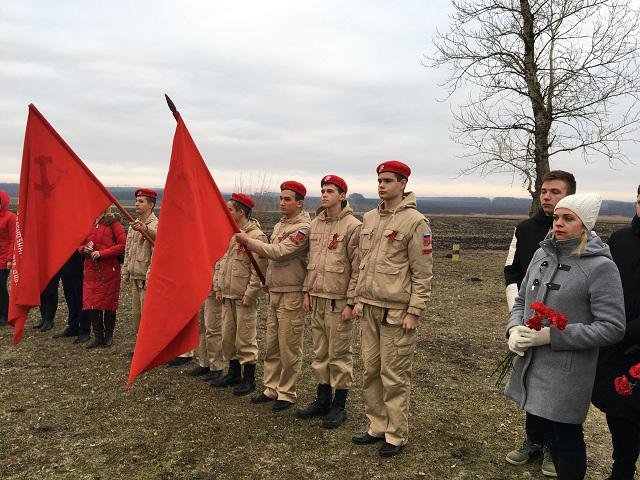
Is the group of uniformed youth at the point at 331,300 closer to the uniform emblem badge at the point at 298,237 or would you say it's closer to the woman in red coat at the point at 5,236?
the uniform emblem badge at the point at 298,237

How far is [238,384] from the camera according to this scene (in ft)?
20.0

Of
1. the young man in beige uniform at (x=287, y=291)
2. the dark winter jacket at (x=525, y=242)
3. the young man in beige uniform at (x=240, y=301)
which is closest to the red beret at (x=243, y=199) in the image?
the young man in beige uniform at (x=240, y=301)

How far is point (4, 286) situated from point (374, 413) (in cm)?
Answer: 736

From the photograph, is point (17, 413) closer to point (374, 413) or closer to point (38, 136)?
point (38, 136)

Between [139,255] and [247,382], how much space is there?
8.25ft

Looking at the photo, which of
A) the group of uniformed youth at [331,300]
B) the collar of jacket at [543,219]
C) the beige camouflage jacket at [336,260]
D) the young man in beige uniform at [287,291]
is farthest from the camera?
the young man in beige uniform at [287,291]

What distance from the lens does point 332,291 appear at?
16.1 feet

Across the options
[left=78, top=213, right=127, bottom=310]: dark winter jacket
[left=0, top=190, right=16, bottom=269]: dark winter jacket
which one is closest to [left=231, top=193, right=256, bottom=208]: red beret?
[left=78, top=213, right=127, bottom=310]: dark winter jacket

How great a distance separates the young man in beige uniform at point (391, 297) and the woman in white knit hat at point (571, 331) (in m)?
1.17

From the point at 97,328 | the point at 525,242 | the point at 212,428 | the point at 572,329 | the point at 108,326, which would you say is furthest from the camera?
the point at 108,326

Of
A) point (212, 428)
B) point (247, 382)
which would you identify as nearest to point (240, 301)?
point (247, 382)

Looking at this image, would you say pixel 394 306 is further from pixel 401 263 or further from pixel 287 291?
pixel 287 291

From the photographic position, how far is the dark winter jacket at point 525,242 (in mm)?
4137

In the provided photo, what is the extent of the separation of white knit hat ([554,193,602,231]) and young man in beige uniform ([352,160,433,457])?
4.38ft
